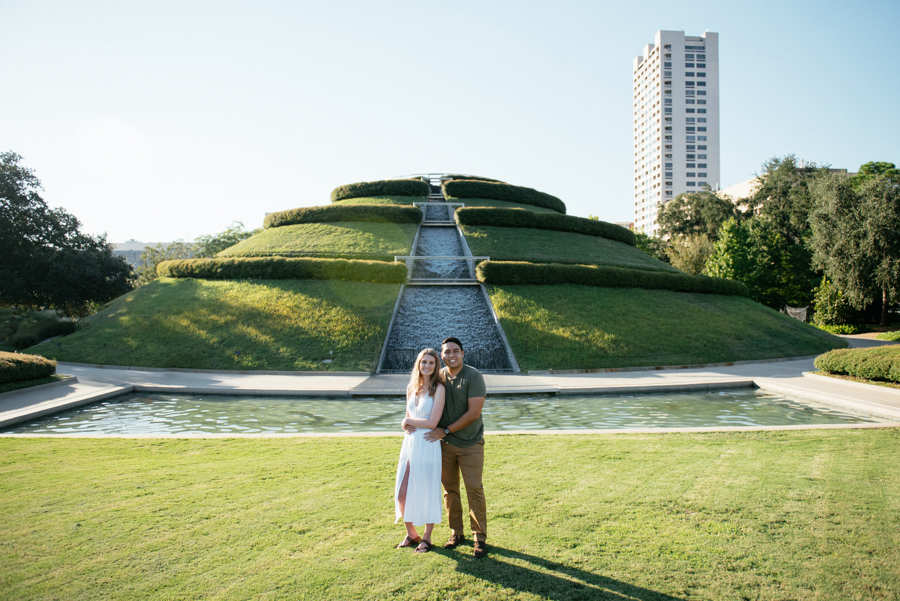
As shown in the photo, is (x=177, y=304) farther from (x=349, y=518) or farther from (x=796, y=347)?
(x=796, y=347)

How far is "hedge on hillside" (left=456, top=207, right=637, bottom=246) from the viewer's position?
28.3 metres

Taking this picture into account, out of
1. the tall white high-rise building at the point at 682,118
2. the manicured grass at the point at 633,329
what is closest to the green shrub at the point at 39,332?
the manicured grass at the point at 633,329

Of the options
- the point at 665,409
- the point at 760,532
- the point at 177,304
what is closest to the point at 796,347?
the point at 665,409

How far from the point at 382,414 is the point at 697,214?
190ft

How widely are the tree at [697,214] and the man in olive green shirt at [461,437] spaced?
58.7 metres

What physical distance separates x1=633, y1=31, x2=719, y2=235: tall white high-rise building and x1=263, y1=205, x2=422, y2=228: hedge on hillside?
320 ft

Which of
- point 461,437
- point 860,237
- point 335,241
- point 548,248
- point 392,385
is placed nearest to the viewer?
point 461,437

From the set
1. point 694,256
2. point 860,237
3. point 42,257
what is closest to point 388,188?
point 42,257

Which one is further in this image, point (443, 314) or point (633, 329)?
point (443, 314)

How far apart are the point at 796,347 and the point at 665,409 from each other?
13.4m

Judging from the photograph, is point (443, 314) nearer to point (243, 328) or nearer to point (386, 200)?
point (243, 328)

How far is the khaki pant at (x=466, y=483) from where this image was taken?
406cm

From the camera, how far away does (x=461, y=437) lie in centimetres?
416

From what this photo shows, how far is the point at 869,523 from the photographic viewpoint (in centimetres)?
433
